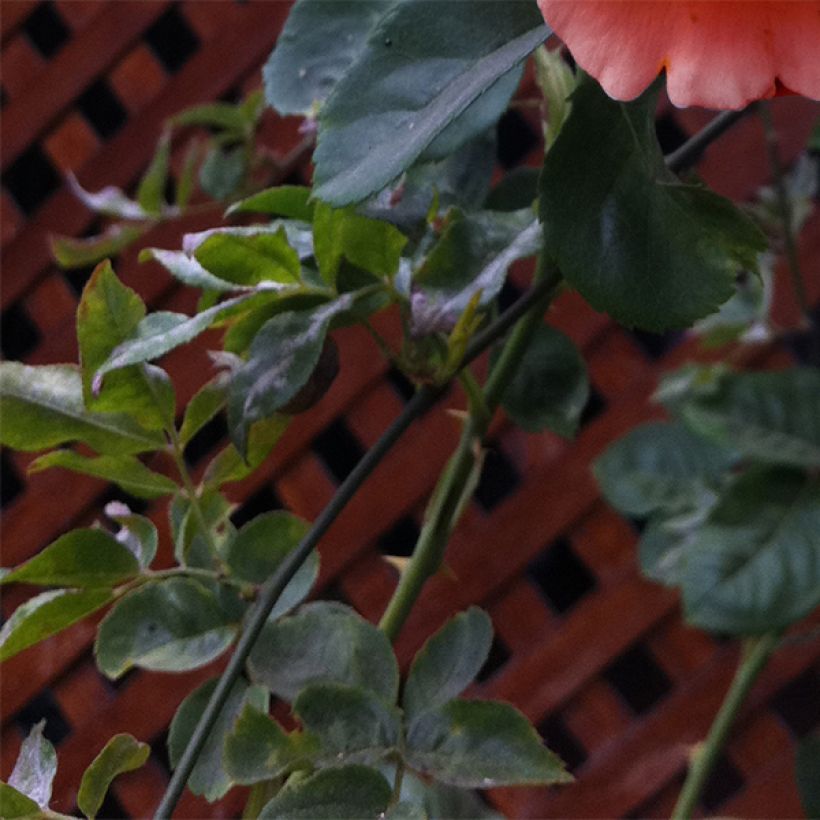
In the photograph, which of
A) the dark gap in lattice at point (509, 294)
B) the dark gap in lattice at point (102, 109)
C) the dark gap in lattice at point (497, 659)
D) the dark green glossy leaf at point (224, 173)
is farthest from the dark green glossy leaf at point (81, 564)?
the dark gap in lattice at point (102, 109)

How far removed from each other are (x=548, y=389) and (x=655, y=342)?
647 millimetres

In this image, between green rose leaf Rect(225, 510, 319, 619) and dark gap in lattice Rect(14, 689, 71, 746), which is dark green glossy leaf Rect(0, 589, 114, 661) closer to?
green rose leaf Rect(225, 510, 319, 619)

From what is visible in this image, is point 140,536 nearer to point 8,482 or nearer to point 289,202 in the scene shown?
point 289,202

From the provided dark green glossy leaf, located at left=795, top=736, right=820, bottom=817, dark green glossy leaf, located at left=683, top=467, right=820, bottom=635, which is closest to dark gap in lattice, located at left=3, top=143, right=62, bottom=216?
dark green glossy leaf, located at left=683, top=467, right=820, bottom=635

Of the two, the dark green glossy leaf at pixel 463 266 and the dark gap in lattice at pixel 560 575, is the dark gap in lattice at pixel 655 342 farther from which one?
the dark green glossy leaf at pixel 463 266

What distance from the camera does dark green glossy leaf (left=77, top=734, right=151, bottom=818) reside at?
20 cm

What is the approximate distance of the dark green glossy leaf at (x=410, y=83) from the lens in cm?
19


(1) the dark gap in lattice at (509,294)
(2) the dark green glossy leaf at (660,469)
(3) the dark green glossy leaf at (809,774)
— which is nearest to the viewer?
(3) the dark green glossy leaf at (809,774)

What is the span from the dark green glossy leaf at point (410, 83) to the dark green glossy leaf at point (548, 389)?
0.44 ft

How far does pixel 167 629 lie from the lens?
0.23 meters

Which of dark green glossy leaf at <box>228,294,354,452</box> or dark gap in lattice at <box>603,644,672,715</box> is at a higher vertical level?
dark green glossy leaf at <box>228,294,354,452</box>

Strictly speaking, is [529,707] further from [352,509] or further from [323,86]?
[323,86]

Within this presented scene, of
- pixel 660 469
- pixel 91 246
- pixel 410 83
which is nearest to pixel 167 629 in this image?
pixel 410 83

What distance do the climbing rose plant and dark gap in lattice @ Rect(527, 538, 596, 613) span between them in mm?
670
